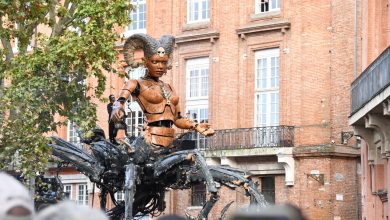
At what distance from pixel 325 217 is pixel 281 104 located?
479 centimetres

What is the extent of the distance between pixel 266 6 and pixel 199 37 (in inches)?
122

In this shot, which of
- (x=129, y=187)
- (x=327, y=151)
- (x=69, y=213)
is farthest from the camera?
(x=327, y=151)

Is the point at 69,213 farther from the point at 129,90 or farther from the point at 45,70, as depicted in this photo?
the point at 45,70

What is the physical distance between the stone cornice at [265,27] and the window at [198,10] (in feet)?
6.21

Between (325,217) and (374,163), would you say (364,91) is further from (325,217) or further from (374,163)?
(325,217)

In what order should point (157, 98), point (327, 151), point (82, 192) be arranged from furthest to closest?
1. point (82, 192)
2. point (327, 151)
3. point (157, 98)

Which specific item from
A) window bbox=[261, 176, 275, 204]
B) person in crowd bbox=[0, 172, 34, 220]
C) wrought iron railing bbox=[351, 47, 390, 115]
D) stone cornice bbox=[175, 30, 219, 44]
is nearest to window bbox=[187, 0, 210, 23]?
stone cornice bbox=[175, 30, 219, 44]

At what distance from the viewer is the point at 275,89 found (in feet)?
138

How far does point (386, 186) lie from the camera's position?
3262cm

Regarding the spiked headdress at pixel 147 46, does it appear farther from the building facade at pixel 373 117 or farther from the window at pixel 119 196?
the building facade at pixel 373 117

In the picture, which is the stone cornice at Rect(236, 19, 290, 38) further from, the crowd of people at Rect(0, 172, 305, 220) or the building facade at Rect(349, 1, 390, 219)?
the crowd of people at Rect(0, 172, 305, 220)

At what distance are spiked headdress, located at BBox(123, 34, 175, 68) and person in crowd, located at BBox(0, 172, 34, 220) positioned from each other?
1311 cm

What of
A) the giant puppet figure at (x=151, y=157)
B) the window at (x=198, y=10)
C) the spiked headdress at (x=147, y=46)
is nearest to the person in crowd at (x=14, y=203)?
the giant puppet figure at (x=151, y=157)

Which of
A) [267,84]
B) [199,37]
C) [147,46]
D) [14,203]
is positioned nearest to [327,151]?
[267,84]
